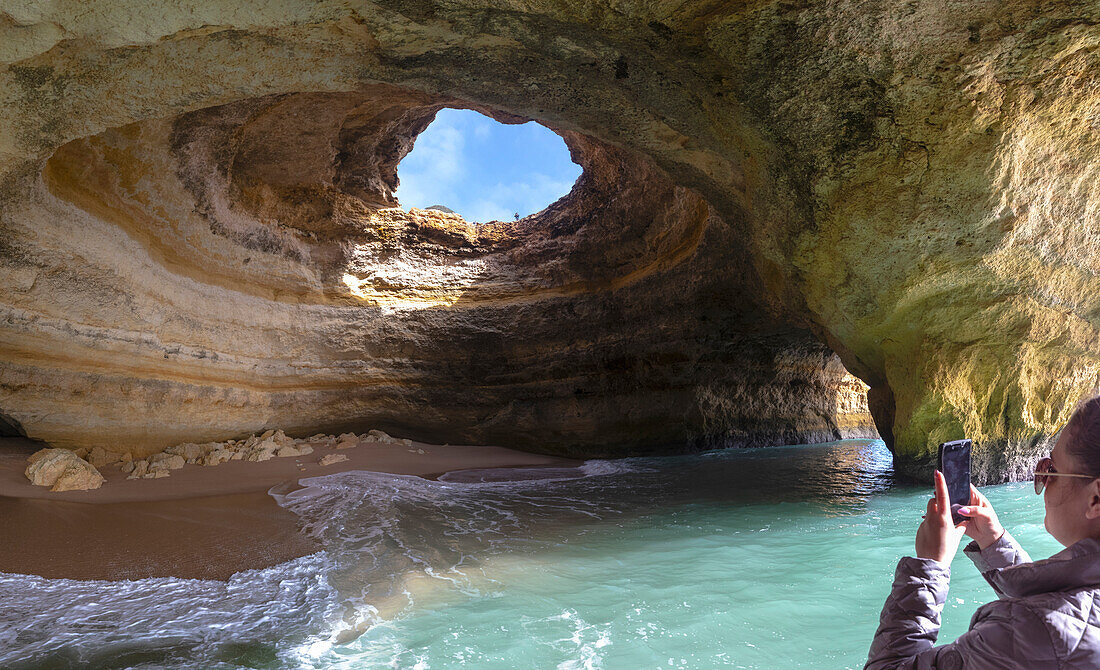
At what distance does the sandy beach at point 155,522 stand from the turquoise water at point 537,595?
8.4 inches

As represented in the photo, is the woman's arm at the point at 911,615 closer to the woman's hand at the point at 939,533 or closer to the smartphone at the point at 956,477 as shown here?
the woman's hand at the point at 939,533

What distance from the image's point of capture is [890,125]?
4.11 metres

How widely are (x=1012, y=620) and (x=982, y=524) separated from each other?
0.33 m

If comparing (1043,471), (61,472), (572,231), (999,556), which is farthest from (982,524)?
(572,231)

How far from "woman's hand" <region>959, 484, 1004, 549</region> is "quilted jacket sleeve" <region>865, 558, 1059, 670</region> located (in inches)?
5.6

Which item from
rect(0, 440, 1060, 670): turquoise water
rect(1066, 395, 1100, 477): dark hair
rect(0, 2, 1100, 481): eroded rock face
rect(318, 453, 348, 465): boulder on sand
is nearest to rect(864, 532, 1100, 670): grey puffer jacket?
rect(1066, 395, 1100, 477): dark hair

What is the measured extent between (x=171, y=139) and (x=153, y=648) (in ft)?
17.5

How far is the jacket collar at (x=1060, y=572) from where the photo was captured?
911mm

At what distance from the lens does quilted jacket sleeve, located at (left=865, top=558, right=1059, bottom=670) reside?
889mm

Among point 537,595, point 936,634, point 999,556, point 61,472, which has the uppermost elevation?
point 999,556

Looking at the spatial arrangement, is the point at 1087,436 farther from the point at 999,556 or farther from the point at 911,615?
the point at 911,615

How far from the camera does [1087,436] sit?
987 mm

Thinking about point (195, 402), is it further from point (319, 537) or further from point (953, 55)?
point (953, 55)

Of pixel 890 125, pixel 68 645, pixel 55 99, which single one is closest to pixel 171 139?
pixel 55 99
